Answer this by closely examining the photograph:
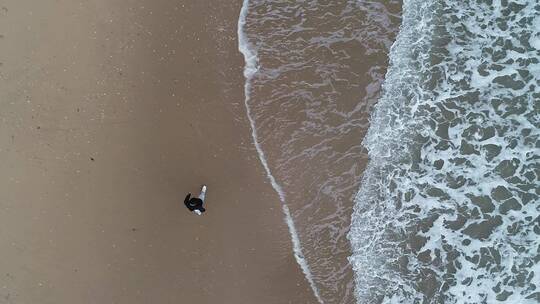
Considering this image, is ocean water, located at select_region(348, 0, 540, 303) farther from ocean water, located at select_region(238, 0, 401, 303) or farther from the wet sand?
the wet sand

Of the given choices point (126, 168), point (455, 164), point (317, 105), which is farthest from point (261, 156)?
point (455, 164)

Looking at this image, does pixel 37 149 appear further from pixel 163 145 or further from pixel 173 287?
pixel 173 287

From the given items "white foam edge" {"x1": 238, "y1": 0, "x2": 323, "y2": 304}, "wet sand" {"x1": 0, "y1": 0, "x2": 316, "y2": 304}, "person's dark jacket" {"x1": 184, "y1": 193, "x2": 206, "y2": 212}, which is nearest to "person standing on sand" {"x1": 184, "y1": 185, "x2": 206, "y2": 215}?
"person's dark jacket" {"x1": 184, "y1": 193, "x2": 206, "y2": 212}

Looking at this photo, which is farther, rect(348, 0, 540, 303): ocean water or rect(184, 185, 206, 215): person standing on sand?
rect(348, 0, 540, 303): ocean water

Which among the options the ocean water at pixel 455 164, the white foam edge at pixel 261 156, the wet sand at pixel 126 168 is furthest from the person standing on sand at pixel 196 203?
the ocean water at pixel 455 164

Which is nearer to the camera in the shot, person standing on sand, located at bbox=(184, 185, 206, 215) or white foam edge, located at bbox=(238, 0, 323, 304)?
person standing on sand, located at bbox=(184, 185, 206, 215)

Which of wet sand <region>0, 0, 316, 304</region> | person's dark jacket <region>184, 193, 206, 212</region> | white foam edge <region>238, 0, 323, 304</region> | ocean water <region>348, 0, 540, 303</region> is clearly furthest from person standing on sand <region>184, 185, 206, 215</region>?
ocean water <region>348, 0, 540, 303</region>

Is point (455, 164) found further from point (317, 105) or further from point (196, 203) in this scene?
point (196, 203)

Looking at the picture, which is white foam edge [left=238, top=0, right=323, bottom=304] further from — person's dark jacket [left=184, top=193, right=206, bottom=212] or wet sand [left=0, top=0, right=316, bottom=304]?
person's dark jacket [left=184, top=193, right=206, bottom=212]
